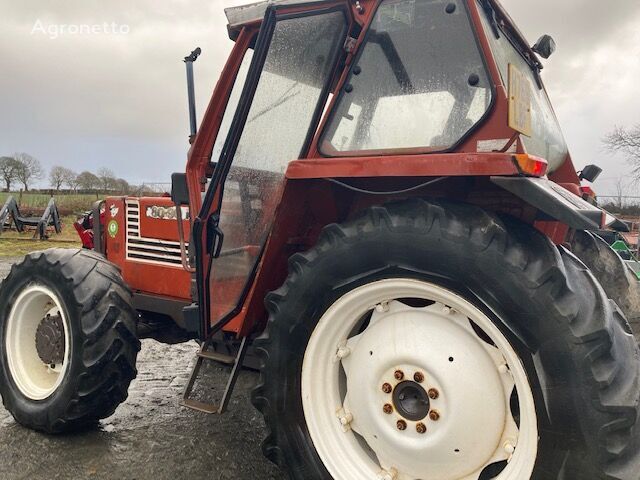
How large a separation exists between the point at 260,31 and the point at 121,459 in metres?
2.33

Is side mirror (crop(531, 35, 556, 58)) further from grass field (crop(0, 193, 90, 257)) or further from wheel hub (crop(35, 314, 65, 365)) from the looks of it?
grass field (crop(0, 193, 90, 257))

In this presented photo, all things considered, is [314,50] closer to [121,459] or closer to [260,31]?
[260,31]

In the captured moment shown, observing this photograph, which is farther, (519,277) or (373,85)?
(373,85)

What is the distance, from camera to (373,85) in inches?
91.7

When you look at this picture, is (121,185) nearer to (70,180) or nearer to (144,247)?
(70,180)

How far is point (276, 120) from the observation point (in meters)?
2.58

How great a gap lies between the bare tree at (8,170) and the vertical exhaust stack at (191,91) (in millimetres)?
29415

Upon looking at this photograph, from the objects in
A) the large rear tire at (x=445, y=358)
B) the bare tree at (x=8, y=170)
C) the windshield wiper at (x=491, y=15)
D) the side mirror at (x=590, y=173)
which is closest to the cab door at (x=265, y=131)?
the large rear tire at (x=445, y=358)

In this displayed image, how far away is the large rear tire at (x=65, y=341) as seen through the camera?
2977 mm

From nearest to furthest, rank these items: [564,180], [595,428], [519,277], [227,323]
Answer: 1. [595,428]
2. [519,277]
3. [227,323]
4. [564,180]

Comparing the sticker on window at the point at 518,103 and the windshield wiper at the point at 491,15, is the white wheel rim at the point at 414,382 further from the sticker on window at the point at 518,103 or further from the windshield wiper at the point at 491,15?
the windshield wiper at the point at 491,15

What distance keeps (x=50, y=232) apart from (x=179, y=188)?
1805 cm

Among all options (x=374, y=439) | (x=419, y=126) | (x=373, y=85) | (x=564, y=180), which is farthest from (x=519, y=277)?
(x=564, y=180)

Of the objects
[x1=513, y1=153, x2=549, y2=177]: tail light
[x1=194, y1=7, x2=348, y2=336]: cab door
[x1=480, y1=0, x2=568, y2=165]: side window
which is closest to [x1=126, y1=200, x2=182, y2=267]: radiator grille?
[x1=194, y1=7, x2=348, y2=336]: cab door
